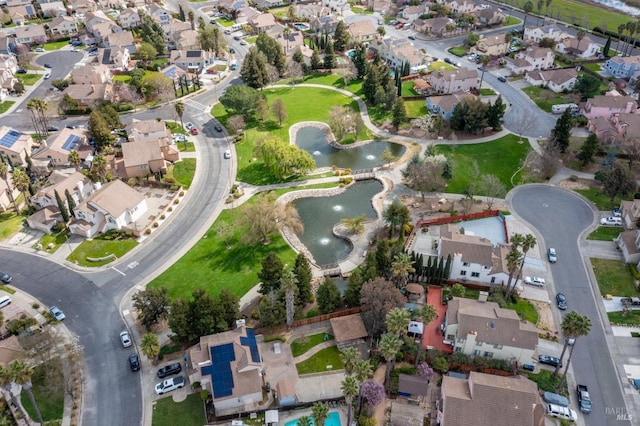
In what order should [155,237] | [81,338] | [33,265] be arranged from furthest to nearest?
[155,237] → [33,265] → [81,338]

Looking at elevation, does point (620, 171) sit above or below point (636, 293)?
above

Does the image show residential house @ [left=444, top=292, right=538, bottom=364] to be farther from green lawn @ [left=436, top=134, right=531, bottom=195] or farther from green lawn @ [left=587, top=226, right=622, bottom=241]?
green lawn @ [left=436, top=134, right=531, bottom=195]

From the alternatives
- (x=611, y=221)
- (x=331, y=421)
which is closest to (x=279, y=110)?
(x=611, y=221)

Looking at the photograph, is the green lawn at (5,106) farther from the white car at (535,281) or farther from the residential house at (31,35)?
the white car at (535,281)

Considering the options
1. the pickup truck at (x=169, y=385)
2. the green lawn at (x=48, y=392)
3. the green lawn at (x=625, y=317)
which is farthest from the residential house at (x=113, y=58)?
the green lawn at (x=625, y=317)

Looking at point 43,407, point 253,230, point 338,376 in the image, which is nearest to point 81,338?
point 43,407

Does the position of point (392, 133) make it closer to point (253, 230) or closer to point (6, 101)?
point (253, 230)

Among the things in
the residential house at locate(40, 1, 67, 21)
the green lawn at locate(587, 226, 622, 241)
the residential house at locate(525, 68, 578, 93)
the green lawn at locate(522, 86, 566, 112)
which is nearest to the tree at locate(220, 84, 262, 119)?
the green lawn at locate(522, 86, 566, 112)
